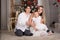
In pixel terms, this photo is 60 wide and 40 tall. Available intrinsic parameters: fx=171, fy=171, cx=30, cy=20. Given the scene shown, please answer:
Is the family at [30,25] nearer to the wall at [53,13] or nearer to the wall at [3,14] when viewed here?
the wall at [3,14]

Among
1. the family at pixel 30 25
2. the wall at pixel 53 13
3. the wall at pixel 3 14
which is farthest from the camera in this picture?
the wall at pixel 53 13

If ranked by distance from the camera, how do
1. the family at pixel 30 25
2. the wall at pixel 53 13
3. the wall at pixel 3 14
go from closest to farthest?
the family at pixel 30 25 < the wall at pixel 3 14 < the wall at pixel 53 13

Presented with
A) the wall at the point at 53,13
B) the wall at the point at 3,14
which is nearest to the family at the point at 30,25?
the wall at the point at 3,14

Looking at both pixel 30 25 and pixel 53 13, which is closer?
pixel 30 25

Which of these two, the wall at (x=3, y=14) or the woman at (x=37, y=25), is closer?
the woman at (x=37, y=25)

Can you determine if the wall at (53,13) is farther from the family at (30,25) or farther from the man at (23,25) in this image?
the man at (23,25)

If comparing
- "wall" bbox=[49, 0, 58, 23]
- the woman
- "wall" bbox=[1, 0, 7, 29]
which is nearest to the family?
the woman

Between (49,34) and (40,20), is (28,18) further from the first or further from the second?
(49,34)

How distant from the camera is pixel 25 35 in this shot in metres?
4.14

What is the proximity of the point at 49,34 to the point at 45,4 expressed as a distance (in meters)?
1.37

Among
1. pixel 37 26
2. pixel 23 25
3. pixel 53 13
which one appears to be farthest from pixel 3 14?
pixel 53 13

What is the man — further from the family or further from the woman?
the woman

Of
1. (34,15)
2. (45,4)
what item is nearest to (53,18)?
(45,4)

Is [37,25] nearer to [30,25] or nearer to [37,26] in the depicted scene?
[37,26]
